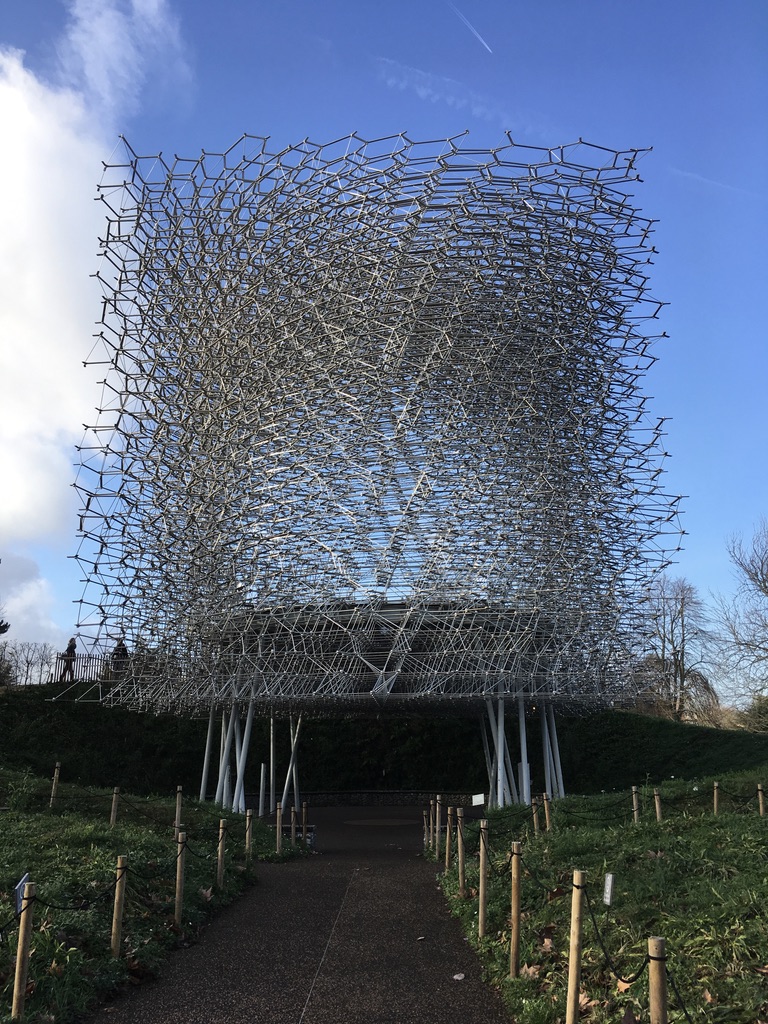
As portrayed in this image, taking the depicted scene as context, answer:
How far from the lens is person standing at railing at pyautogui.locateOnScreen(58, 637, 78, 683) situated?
34.1 m

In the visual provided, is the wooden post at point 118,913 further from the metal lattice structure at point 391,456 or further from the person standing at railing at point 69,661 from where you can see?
the person standing at railing at point 69,661

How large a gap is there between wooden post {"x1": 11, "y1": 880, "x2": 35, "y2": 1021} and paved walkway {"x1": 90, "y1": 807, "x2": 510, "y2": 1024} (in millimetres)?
781

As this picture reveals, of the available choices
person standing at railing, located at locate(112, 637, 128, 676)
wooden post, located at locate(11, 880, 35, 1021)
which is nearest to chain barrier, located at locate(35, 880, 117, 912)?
wooden post, located at locate(11, 880, 35, 1021)

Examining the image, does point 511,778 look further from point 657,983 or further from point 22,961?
point 657,983

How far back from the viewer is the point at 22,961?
6.34 meters

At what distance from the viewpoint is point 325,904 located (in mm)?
11680

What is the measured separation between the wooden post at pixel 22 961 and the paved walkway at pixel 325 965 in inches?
30.7

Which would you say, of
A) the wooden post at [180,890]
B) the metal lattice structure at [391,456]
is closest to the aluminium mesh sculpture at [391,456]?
the metal lattice structure at [391,456]

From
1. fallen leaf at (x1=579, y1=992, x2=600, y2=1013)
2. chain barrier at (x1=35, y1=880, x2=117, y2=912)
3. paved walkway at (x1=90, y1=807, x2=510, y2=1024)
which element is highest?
chain barrier at (x1=35, y1=880, x2=117, y2=912)

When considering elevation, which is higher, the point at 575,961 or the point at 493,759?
the point at 493,759

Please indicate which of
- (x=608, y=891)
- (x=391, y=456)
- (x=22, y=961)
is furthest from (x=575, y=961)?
(x=391, y=456)

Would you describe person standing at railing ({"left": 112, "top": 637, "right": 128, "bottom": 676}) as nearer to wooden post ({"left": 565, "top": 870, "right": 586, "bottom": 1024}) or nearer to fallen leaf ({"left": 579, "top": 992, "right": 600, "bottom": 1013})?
fallen leaf ({"left": 579, "top": 992, "right": 600, "bottom": 1013})

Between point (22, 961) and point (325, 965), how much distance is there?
3.12 metres

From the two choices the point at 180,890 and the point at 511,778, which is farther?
the point at 511,778
